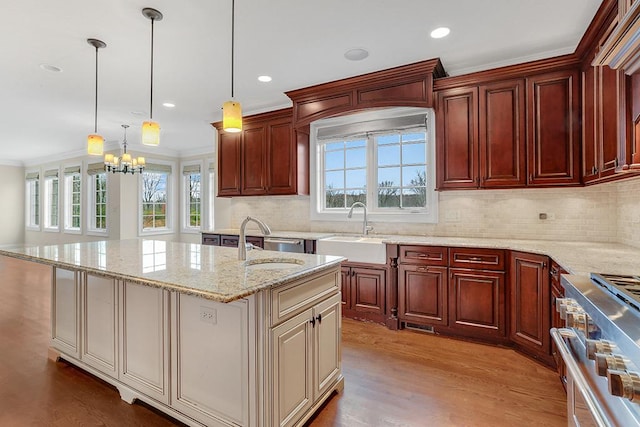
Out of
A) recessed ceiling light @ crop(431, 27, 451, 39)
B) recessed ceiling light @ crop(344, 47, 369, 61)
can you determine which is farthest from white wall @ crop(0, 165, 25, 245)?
recessed ceiling light @ crop(431, 27, 451, 39)

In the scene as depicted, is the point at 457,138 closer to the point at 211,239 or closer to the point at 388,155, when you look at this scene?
the point at 388,155

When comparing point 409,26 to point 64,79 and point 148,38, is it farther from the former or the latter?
point 64,79

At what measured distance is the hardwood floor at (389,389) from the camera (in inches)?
73.7

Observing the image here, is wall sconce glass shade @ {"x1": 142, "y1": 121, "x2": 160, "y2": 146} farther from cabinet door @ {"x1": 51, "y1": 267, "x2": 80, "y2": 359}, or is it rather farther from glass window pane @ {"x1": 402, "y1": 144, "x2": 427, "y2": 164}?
glass window pane @ {"x1": 402, "y1": 144, "x2": 427, "y2": 164}

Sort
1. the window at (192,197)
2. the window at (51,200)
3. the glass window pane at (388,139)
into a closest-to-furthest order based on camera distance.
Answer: the glass window pane at (388,139)
the window at (192,197)
the window at (51,200)

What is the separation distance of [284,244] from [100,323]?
202cm

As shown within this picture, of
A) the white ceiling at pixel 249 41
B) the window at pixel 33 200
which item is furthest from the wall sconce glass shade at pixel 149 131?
the window at pixel 33 200

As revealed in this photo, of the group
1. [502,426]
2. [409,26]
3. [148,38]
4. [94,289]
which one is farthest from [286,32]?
[502,426]

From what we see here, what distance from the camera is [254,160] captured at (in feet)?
15.1

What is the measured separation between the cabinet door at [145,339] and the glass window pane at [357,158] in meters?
2.98

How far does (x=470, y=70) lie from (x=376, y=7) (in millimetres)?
1474

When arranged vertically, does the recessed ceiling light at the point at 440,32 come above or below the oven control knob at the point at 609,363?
Answer: above

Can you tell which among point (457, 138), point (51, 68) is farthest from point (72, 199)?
point (457, 138)

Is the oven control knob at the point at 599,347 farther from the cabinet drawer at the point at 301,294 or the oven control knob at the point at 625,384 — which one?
the cabinet drawer at the point at 301,294
